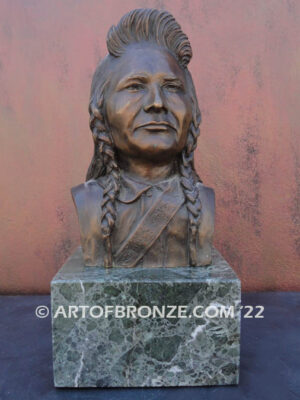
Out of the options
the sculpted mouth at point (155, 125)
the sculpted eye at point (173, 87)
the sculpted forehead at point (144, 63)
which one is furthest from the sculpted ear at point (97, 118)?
the sculpted eye at point (173, 87)

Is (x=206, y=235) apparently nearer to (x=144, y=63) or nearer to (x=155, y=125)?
(x=155, y=125)

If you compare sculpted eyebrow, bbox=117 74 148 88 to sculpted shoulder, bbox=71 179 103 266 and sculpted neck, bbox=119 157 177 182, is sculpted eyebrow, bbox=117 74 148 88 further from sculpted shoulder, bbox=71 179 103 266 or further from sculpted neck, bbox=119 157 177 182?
sculpted shoulder, bbox=71 179 103 266

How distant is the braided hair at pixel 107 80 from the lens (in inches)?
72.9

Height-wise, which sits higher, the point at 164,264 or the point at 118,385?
the point at 164,264

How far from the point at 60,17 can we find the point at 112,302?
2235 millimetres

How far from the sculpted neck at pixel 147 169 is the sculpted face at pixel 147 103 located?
74 millimetres

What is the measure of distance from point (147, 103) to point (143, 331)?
1.09 metres

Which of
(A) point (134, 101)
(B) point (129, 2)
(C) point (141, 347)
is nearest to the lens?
(C) point (141, 347)

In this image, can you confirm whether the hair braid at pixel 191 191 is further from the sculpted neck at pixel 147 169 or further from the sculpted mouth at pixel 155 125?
the sculpted mouth at pixel 155 125

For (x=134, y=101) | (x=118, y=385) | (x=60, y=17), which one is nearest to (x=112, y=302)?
(x=118, y=385)

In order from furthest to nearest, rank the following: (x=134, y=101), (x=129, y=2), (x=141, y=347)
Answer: (x=129, y=2) → (x=134, y=101) → (x=141, y=347)

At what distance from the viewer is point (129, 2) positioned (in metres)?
2.77

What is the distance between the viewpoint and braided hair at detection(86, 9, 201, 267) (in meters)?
1.85

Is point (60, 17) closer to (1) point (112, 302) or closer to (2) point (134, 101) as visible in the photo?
(2) point (134, 101)
